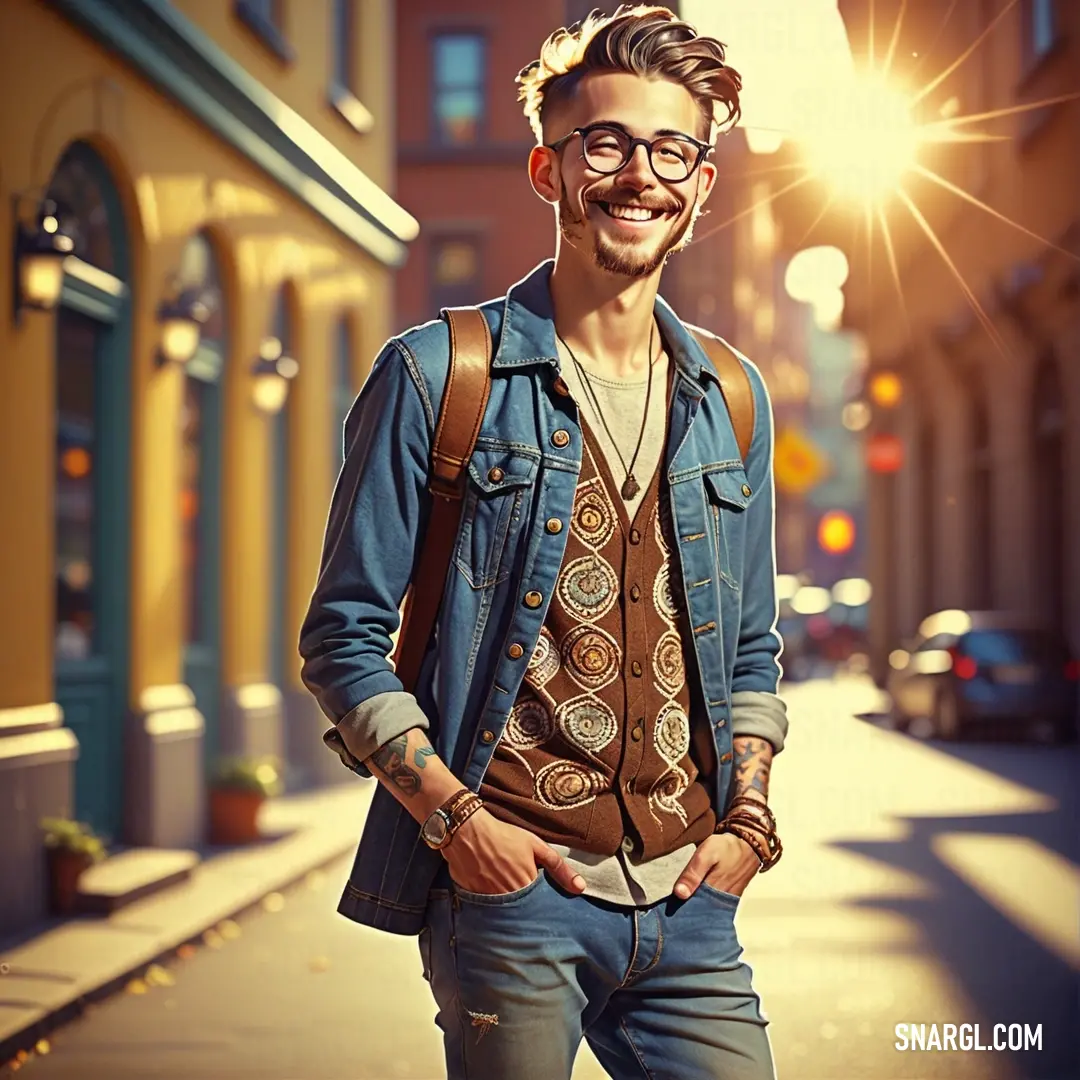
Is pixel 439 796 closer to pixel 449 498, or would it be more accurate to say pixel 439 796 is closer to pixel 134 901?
pixel 449 498

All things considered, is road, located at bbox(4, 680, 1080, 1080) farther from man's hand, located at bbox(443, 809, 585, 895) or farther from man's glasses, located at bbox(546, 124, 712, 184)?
man's glasses, located at bbox(546, 124, 712, 184)

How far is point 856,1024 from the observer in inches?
267

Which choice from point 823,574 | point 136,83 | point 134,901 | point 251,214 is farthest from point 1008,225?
point 823,574

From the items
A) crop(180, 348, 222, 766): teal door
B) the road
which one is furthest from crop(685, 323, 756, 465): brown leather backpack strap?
crop(180, 348, 222, 766): teal door

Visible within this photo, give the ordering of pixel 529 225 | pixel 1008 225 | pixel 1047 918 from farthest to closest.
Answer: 1. pixel 1008 225
2. pixel 529 225
3. pixel 1047 918

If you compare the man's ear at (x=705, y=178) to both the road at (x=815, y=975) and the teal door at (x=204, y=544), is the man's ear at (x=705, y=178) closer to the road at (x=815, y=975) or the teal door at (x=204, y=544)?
the road at (x=815, y=975)

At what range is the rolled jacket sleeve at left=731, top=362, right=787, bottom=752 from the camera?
310 centimetres

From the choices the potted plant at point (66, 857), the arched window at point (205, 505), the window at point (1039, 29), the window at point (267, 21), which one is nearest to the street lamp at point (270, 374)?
the arched window at point (205, 505)

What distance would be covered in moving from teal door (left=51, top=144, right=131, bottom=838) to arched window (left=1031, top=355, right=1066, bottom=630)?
1067cm

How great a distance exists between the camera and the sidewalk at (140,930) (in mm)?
6930

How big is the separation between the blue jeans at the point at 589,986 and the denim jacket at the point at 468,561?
14 cm

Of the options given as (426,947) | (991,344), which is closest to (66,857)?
(426,947)

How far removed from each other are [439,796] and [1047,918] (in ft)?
22.2

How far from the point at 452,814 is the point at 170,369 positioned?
899 centimetres
